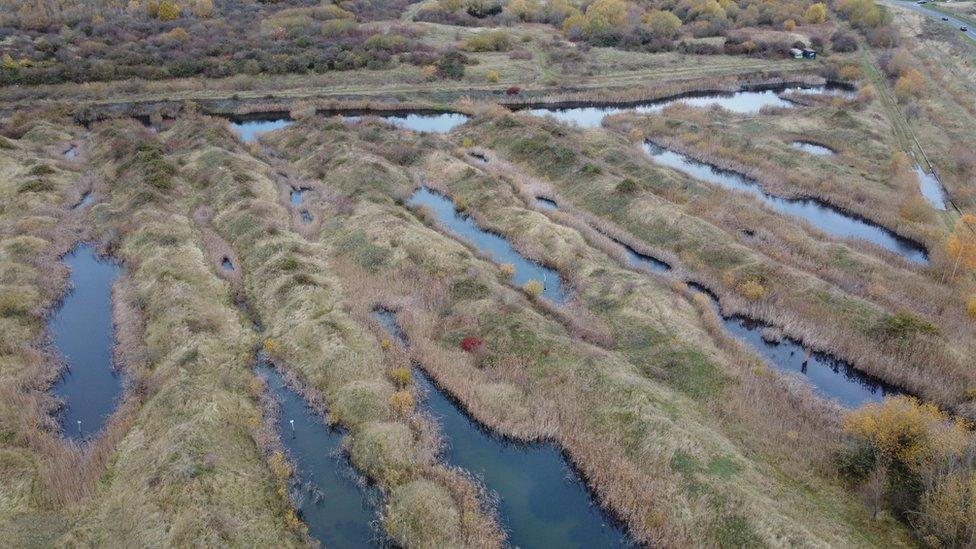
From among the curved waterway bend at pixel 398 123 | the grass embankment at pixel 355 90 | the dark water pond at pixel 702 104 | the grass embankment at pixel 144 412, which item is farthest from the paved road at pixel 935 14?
the grass embankment at pixel 144 412

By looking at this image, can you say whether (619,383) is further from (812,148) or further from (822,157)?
(812,148)

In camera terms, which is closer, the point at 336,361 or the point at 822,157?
the point at 336,361

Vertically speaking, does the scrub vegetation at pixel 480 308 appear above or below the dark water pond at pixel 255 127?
above

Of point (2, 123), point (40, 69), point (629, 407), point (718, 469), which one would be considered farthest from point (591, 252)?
point (40, 69)

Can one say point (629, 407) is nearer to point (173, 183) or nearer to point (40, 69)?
point (173, 183)

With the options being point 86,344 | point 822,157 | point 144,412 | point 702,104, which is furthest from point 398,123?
point 144,412

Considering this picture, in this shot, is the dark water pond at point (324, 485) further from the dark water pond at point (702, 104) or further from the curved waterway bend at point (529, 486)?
the dark water pond at point (702, 104)

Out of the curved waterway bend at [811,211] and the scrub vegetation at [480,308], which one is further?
the curved waterway bend at [811,211]
